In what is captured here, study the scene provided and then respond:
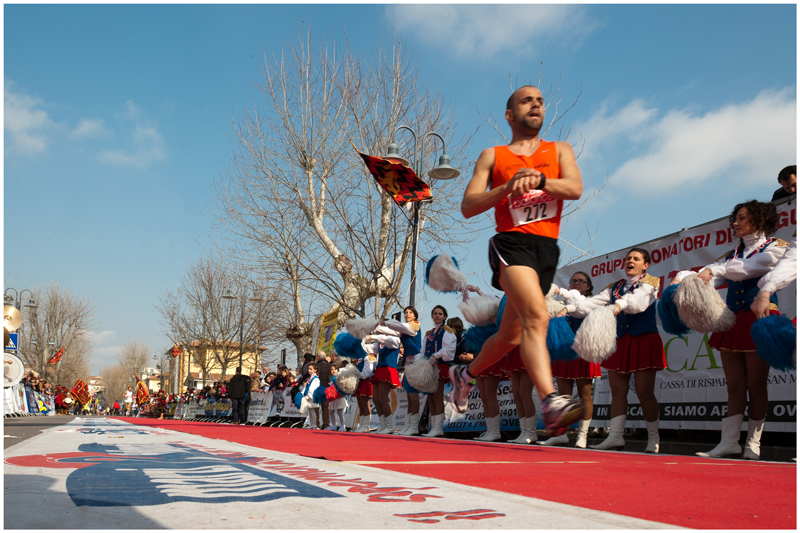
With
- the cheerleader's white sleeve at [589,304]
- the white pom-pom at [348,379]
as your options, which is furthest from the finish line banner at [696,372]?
the white pom-pom at [348,379]

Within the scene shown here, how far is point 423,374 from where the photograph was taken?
8641 millimetres

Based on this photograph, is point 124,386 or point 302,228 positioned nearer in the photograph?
point 302,228

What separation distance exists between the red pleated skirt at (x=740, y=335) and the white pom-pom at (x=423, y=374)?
161 inches

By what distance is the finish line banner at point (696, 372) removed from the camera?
572 cm

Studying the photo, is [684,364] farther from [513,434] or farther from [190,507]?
[190,507]

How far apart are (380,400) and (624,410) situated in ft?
15.8

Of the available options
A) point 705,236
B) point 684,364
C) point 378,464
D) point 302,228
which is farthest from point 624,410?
point 302,228

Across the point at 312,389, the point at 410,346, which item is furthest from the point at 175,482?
the point at 312,389

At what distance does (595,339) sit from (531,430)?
3128 mm

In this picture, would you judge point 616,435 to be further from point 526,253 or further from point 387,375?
point 387,375

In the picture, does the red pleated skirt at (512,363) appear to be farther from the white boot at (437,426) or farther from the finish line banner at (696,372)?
the white boot at (437,426)

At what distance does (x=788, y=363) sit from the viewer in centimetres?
457

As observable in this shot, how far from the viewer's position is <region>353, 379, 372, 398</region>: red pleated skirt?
36.6 feet

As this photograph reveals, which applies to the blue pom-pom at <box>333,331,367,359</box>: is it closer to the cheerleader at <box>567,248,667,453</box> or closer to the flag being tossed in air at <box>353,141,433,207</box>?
the flag being tossed in air at <box>353,141,433,207</box>
